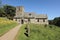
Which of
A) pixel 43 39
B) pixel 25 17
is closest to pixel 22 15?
pixel 25 17

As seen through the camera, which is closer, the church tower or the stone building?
the stone building

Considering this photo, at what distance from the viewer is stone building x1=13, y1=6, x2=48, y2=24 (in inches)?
2520

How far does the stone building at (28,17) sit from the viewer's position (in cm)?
6400

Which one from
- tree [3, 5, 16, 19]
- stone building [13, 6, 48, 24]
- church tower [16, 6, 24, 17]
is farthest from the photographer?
tree [3, 5, 16, 19]

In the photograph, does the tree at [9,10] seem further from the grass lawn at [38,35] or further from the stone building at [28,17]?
the grass lawn at [38,35]

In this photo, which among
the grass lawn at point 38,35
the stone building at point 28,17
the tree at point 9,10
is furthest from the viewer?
the tree at point 9,10

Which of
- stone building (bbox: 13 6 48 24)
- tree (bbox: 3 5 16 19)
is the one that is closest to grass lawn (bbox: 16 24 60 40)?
stone building (bbox: 13 6 48 24)

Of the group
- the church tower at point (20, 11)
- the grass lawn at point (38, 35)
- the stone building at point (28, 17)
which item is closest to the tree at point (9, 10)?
the church tower at point (20, 11)

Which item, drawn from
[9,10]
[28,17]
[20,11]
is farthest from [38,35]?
[9,10]

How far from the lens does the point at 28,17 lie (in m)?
64.6

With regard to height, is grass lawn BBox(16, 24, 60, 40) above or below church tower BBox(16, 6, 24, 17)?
below

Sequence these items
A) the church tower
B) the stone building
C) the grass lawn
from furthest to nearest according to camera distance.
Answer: the church tower < the stone building < the grass lawn

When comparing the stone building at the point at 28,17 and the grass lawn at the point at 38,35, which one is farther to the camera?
the stone building at the point at 28,17

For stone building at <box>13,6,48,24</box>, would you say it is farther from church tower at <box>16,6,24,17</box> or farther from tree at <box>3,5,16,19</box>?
tree at <box>3,5,16,19</box>
